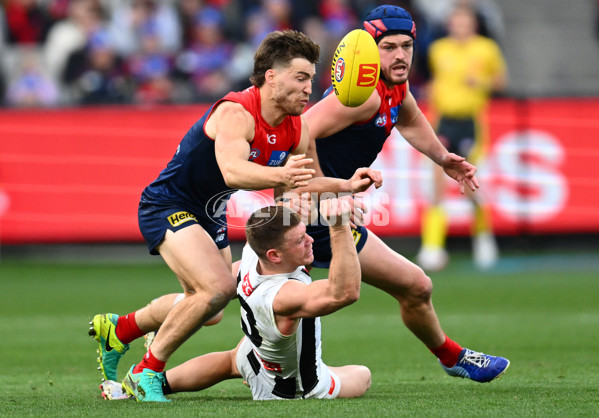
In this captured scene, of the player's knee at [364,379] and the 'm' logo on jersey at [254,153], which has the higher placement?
the 'm' logo on jersey at [254,153]

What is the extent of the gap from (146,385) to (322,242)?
1540mm

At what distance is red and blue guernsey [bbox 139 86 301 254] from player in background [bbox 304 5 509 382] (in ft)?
1.24

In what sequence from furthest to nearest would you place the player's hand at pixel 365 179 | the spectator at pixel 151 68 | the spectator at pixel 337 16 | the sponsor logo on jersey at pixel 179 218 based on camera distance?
the spectator at pixel 337 16 < the spectator at pixel 151 68 < the sponsor logo on jersey at pixel 179 218 < the player's hand at pixel 365 179

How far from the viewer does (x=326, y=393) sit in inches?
254

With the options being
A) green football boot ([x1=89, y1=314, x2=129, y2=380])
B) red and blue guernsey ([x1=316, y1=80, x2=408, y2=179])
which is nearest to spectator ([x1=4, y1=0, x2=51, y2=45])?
green football boot ([x1=89, y1=314, x2=129, y2=380])

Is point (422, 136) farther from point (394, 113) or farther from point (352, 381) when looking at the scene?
point (352, 381)

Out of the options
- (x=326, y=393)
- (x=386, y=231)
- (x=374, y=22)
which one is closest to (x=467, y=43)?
(x=386, y=231)

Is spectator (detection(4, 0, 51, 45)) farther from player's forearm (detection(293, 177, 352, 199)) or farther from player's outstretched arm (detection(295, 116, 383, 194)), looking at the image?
player's forearm (detection(293, 177, 352, 199))

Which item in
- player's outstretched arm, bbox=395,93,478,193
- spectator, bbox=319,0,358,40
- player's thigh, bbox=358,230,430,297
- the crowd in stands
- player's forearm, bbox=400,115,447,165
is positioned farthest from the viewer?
spectator, bbox=319,0,358,40

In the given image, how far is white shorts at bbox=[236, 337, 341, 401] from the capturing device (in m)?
6.43

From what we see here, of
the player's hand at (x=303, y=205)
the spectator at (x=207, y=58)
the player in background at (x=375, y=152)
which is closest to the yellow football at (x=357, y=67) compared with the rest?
the player in background at (x=375, y=152)

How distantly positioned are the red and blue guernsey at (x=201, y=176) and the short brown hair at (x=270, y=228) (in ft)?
1.58

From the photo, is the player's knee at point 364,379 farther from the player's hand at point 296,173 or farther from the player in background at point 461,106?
the player in background at point 461,106

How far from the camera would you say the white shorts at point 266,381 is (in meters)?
6.43
